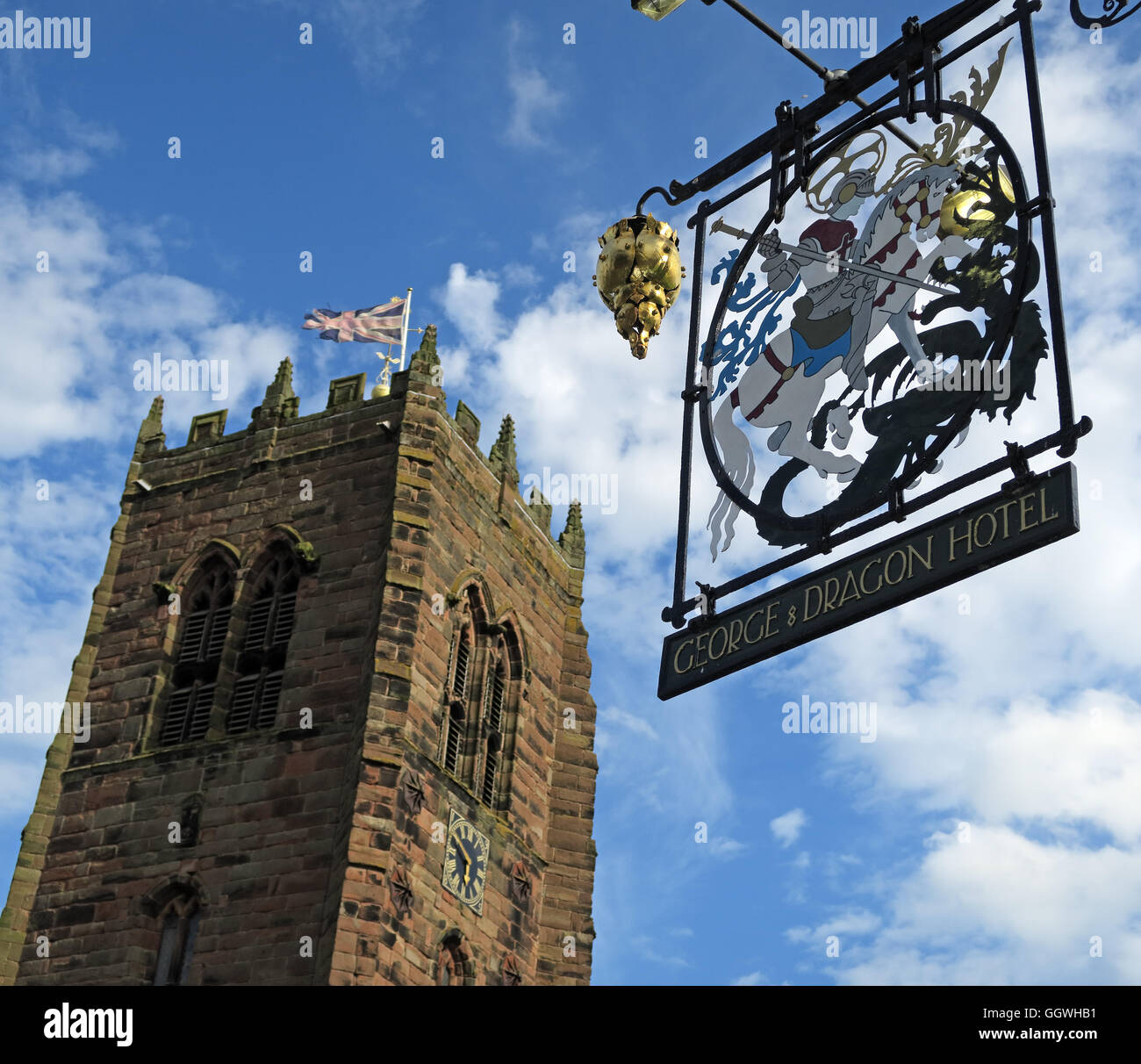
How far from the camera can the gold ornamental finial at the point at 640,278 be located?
9.01 m

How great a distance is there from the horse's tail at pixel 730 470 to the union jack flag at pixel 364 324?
3341 cm

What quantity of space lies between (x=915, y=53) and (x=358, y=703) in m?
25.2

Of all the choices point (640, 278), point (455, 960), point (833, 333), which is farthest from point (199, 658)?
point (833, 333)

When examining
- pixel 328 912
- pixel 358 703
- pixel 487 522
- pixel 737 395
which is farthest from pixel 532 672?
pixel 737 395

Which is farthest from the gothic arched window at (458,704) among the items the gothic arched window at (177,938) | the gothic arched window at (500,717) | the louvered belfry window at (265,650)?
the gothic arched window at (177,938)

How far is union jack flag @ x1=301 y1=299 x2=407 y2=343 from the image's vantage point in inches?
1629

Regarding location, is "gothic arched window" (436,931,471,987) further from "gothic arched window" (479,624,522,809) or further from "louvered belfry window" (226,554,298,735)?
"louvered belfry window" (226,554,298,735)

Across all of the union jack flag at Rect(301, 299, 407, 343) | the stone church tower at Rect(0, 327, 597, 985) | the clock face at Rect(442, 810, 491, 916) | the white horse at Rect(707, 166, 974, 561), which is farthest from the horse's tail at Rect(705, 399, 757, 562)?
the union jack flag at Rect(301, 299, 407, 343)

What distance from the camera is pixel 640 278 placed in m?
9.08

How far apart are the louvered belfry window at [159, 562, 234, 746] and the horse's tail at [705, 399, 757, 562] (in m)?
27.1

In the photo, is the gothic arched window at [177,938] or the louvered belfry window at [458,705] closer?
the gothic arched window at [177,938]

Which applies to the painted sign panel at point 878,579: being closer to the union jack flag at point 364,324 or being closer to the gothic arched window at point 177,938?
the gothic arched window at point 177,938
